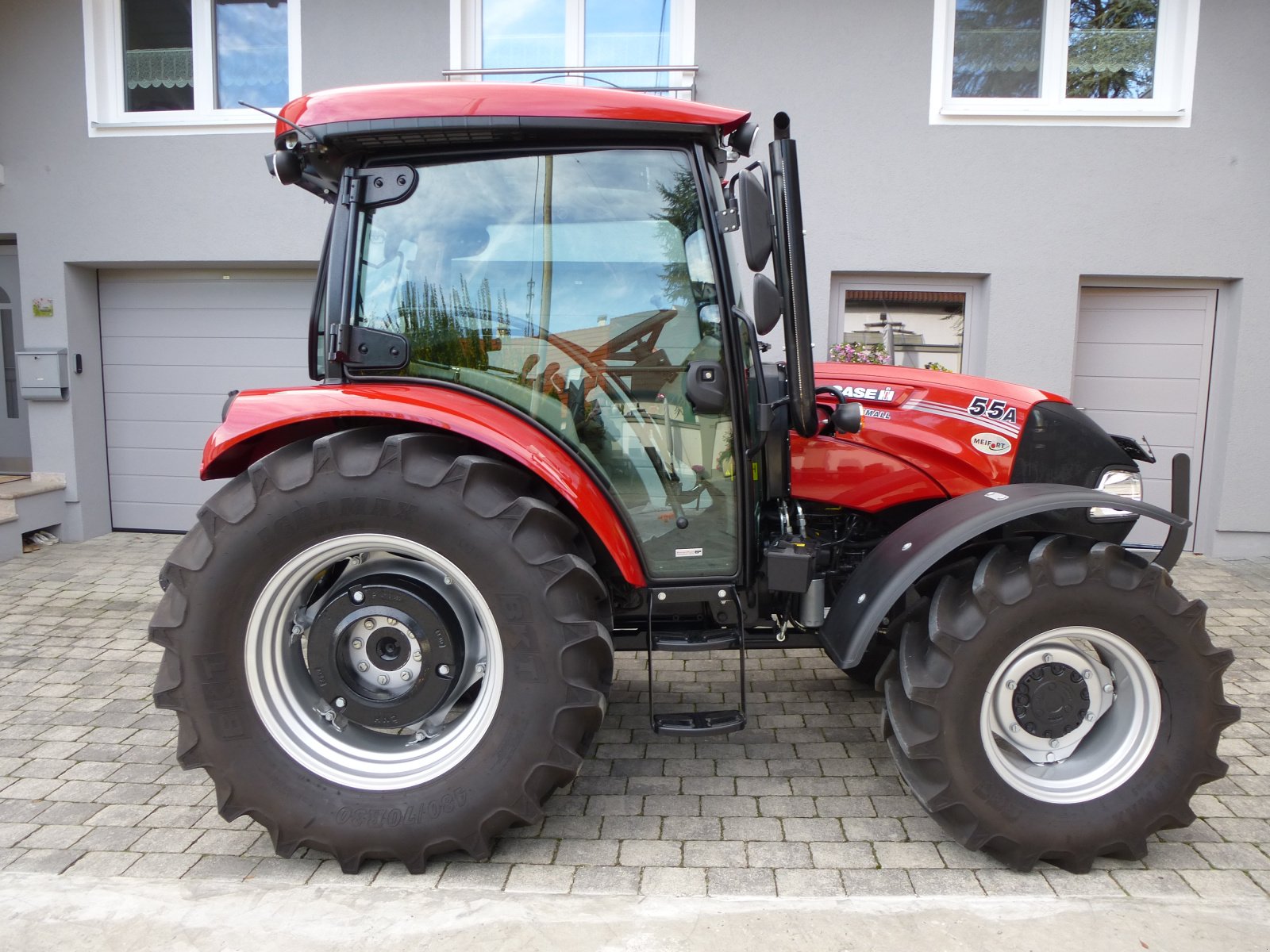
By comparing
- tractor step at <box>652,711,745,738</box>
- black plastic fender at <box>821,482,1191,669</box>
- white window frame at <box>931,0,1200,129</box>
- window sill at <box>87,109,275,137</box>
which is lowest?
tractor step at <box>652,711,745,738</box>

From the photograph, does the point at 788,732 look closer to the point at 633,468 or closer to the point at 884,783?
the point at 884,783

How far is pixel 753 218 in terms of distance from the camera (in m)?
2.10

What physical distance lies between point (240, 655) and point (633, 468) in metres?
1.25

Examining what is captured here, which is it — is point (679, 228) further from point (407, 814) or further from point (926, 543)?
point (407, 814)

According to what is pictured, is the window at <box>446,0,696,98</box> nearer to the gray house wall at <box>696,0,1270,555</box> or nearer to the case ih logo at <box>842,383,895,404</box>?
the gray house wall at <box>696,0,1270,555</box>

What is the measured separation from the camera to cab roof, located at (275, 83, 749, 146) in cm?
223

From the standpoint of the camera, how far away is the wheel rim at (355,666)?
89.8 inches

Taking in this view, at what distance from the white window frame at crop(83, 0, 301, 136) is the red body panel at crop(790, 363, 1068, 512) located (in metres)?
5.39

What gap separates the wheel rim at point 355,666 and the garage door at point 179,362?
465cm

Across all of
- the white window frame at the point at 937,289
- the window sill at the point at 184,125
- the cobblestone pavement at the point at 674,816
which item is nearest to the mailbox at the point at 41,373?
the window sill at the point at 184,125

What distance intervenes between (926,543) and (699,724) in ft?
2.92

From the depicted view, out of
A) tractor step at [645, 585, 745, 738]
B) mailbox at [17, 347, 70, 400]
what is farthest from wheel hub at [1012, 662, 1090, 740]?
mailbox at [17, 347, 70, 400]

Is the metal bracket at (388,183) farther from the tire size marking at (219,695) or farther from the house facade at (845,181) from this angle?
the house facade at (845,181)

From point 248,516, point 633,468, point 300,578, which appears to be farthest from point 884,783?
point 248,516
